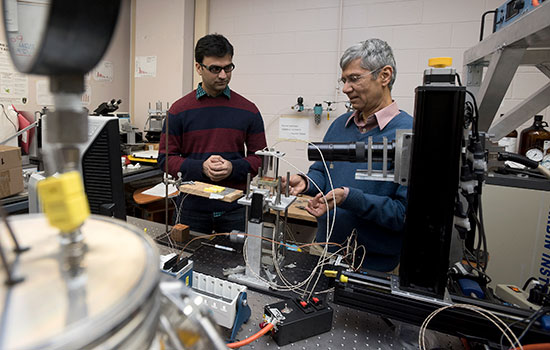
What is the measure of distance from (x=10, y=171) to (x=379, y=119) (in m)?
1.98

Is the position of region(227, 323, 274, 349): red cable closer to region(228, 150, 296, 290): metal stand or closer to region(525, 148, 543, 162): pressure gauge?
region(228, 150, 296, 290): metal stand

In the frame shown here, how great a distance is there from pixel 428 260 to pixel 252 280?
21.1 inches

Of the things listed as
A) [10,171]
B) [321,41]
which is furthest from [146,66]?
[10,171]

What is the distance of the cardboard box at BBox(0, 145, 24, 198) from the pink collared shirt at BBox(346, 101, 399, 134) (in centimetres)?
185

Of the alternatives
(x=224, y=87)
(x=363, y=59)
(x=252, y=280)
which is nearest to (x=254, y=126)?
(x=224, y=87)

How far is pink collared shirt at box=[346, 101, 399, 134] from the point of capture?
4.56 feet

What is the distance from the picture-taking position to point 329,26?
9.87ft

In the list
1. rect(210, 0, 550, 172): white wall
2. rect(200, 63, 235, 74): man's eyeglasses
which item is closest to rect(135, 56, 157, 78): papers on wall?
rect(210, 0, 550, 172): white wall

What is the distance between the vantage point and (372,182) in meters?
1.36

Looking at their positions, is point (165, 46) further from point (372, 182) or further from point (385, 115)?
point (372, 182)

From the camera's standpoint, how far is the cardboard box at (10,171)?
5.76ft

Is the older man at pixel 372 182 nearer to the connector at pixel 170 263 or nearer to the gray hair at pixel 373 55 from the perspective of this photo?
the gray hair at pixel 373 55

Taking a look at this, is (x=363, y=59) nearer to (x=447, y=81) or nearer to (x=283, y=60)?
(x=447, y=81)

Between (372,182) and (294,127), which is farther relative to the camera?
(294,127)
